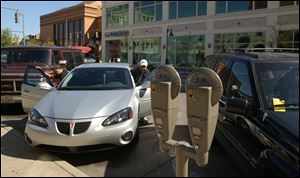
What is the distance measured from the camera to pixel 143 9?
37094 millimetres

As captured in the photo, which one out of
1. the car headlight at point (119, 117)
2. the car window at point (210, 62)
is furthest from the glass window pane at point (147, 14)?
the car headlight at point (119, 117)

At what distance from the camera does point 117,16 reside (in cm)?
4181

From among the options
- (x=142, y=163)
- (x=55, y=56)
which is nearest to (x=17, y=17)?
(x=142, y=163)

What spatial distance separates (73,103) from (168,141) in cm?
251

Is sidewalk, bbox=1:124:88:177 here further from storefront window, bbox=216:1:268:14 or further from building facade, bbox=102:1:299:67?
storefront window, bbox=216:1:268:14

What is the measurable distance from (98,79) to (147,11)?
102ft

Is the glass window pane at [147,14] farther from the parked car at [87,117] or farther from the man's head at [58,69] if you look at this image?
the parked car at [87,117]

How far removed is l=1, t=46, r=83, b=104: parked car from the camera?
27.2ft

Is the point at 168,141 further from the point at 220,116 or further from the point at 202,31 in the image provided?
the point at 202,31

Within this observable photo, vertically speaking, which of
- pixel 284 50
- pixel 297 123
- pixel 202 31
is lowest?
pixel 297 123

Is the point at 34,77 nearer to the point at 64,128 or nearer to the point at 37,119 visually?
the point at 37,119

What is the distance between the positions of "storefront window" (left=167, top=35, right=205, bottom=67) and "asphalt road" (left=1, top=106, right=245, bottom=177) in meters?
24.7

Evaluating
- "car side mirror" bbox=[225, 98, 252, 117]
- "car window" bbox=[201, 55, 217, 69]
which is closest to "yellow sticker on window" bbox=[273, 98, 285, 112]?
"car side mirror" bbox=[225, 98, 252, 117]

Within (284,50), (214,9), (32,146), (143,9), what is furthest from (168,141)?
(143,9)
